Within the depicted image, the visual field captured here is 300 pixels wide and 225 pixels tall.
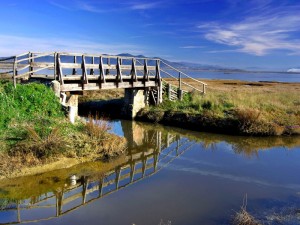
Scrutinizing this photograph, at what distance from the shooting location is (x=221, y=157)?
17.7m

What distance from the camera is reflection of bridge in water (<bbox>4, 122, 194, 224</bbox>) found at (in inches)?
419

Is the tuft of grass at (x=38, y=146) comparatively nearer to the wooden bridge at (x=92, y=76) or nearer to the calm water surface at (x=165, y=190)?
the calm water surface at (x=165, y=190)

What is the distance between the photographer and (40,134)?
46.8ft

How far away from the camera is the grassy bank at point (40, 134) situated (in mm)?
13211

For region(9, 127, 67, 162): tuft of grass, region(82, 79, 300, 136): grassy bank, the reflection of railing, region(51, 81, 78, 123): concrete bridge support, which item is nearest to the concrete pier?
region(82, 79, 300, 136): grassy bank

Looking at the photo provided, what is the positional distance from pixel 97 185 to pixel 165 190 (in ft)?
7.57

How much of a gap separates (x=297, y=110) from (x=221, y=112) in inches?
198

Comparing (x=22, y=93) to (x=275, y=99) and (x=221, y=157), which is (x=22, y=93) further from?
(x=275, y=99)

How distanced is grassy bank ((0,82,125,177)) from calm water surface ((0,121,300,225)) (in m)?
0.80

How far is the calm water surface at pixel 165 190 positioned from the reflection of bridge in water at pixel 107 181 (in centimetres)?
3

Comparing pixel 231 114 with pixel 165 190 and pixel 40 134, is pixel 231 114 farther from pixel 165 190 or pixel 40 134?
pixel 40 134

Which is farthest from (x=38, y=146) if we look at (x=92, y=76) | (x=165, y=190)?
(x=92, y=76)

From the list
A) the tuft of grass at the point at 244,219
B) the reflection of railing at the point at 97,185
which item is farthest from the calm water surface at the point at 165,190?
the tuft of grass at the point at 244,219

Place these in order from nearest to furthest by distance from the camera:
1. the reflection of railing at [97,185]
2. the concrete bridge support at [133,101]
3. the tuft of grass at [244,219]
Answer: the tuft of grass at [244,219] < the reflection of railing at [97,185] < the concrete bridge support at [133,101]
